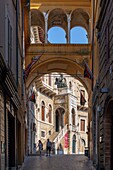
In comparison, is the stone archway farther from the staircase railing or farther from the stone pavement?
the staircase railing

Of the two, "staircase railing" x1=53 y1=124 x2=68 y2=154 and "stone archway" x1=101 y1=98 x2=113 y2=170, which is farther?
"staircase railing" x1=53 y1=124 x2=68 y2=154

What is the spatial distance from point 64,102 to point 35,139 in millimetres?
14035

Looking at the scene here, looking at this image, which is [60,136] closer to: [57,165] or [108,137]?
[57,165]

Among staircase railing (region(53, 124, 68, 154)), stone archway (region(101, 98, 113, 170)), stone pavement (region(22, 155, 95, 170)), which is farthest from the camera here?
staircase railing (region(53, 124, 68, 154))

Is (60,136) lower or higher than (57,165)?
higher

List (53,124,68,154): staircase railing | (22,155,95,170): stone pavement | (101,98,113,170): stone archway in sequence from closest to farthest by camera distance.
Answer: (101,98,113,170): stone archway, (22,155,95,170): stone pavement, (53,124,68,154): staircase railing

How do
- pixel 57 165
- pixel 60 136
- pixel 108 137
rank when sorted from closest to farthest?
pixel 108 137 → pixel 57 165 → pixel 60 136

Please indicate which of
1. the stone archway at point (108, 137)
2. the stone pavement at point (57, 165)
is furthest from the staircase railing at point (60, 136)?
the stone archway at point (108, 137)

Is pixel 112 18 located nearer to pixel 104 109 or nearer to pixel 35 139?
pixel 104 109

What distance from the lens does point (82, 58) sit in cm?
3225

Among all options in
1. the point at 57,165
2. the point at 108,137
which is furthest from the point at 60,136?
the point at 108,137

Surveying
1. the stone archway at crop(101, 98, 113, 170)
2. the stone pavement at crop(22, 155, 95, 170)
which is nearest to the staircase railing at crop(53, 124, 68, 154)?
the stone pavement at crop(22, 155, 95, 170)

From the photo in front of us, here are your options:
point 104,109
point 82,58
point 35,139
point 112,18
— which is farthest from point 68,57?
point 35,139

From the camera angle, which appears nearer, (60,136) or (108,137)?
(108,137)
